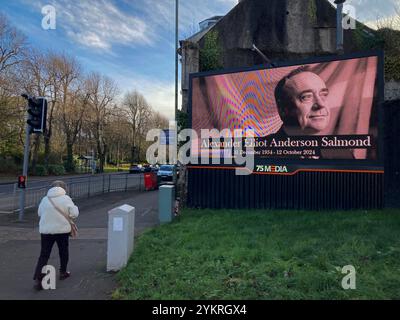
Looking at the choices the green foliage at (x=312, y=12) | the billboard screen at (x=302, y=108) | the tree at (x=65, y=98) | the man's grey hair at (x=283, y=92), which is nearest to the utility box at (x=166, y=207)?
the billboard screen at (x=302, y=108)

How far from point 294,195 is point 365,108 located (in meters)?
3.18

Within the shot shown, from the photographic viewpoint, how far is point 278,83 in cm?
998

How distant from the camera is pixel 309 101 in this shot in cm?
957

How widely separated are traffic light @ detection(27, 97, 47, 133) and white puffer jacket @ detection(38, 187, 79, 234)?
250 inches

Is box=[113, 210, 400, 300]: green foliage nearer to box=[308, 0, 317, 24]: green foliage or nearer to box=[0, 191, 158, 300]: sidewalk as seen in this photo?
box=[0, 191, 158, 300]: sidewalk

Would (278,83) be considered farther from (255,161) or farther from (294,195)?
(294,195)

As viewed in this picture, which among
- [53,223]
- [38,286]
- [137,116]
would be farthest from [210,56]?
[137,116]

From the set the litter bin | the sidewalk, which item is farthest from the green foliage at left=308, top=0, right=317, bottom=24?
the litter bin

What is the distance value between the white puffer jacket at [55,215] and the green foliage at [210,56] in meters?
10.0

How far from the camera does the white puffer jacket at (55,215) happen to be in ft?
16.3

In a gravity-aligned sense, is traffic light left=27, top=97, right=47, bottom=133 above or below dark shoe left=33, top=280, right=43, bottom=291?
above

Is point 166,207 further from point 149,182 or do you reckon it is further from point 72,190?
→ point 149,182

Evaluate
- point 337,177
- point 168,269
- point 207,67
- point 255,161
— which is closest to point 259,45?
point 207,67

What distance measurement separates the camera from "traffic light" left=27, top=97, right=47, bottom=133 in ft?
34.2
